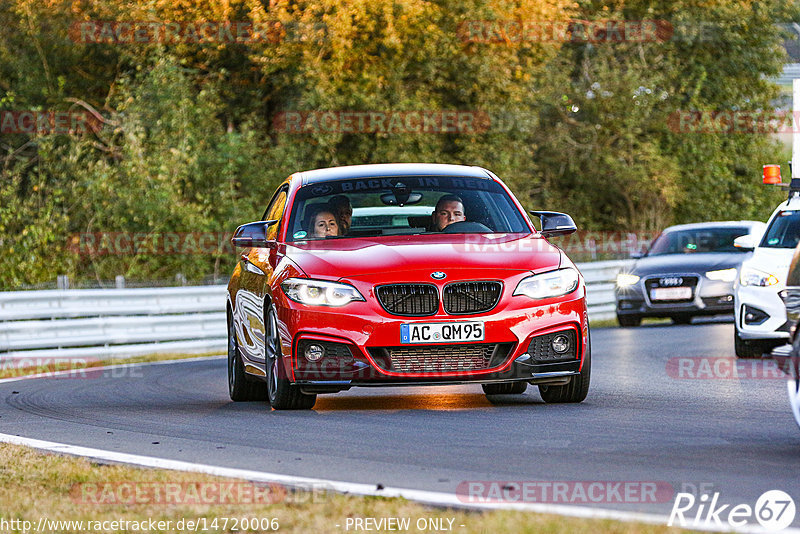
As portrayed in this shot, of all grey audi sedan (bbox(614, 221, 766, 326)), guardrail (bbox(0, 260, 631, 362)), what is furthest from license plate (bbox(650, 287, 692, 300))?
guardrail (bbox(0, 260, 631, 362))

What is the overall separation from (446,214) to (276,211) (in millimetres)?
1521

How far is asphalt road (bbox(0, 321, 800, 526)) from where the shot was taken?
7062 millimetres

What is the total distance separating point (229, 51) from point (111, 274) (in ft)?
23.8

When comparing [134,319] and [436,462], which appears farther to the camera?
[134,319]

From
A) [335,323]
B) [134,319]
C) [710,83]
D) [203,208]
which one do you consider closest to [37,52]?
[203,208]

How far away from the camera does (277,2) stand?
29.0 m

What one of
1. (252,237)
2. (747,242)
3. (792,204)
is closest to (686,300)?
(747,242)

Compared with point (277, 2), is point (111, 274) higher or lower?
lower

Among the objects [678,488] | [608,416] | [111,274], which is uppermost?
[678,488]

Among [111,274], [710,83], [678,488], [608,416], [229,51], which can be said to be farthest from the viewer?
[710,83]

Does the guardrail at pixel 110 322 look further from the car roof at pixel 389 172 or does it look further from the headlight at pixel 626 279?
the car roof at pixel 389 172

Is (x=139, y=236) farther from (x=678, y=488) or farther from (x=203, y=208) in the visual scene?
(x=678, y=488)

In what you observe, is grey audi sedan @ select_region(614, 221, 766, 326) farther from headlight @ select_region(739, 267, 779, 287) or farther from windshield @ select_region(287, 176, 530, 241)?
windshield @ select_region(287, 176, 530, 241)

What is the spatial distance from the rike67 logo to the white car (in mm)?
8688
